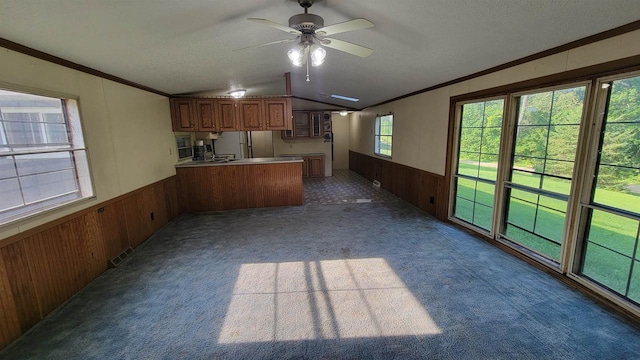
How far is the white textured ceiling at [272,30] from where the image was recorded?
74.7 inches

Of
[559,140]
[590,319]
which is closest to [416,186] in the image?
[559,140]

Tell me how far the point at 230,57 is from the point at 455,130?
351 centimetres

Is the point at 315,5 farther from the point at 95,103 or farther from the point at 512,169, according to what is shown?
the point at 512,169

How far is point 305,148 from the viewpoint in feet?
29.7

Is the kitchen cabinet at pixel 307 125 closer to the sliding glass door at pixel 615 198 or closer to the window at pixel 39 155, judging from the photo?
the window at pixel 39 155

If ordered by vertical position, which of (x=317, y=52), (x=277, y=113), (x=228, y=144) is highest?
(x=317, y=52)

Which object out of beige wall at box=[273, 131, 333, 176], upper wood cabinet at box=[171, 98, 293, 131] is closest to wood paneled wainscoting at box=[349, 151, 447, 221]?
beige wall at box=[273, 131, 333, 176]

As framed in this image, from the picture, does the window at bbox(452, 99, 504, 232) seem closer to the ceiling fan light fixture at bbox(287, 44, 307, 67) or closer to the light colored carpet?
the light colored carpet

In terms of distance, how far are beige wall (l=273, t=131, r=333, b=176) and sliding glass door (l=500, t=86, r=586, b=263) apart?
6.04 meters

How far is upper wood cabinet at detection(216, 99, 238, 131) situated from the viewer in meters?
5.27

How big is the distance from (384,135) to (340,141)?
3.58 metres

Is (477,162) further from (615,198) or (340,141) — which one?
(340,141)

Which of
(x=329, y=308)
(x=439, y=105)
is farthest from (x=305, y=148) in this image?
(x=329, y=308)

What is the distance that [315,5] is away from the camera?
89.5 inches
